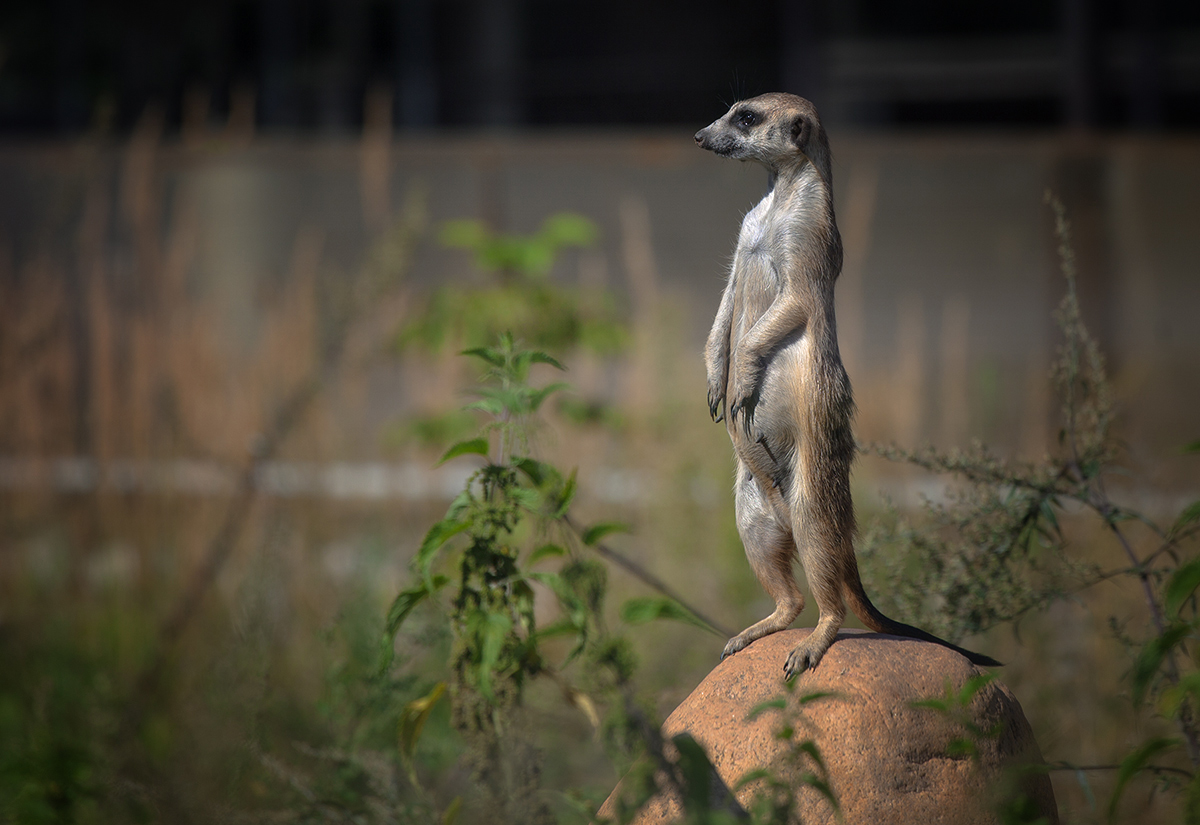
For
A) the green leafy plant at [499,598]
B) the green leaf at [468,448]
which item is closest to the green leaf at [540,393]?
the green leafy plant at [499,598]

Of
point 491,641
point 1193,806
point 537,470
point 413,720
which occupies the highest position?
point 537,470

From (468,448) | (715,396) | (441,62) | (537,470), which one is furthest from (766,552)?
(441,62)

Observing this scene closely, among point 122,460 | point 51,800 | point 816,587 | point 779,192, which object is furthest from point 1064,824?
point 122,460

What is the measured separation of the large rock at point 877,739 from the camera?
151 centimetres

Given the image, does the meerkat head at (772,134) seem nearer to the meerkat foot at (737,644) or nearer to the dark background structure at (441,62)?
A: the meerkat foot at (737,644)

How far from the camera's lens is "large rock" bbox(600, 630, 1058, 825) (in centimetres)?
151

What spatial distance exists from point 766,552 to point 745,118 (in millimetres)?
735

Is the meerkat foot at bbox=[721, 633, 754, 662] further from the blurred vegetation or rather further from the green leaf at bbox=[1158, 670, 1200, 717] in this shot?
the green leaf at bbox=[1158, 670, 1200, 717]

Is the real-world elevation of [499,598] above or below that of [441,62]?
below

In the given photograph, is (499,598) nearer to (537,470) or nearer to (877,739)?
(537,470)

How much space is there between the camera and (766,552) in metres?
1.69

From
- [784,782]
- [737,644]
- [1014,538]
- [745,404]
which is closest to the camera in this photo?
[784,782]

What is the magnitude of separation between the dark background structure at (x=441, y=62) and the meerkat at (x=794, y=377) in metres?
6.92

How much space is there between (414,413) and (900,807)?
3.46 metres
